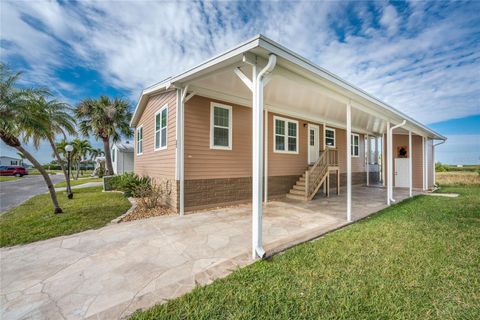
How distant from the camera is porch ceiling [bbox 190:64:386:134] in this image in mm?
4504

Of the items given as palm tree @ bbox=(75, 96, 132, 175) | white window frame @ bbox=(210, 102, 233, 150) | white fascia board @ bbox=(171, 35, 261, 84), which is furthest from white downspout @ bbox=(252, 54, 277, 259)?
palm tree @ bbox=(75, 96, 132, 175)

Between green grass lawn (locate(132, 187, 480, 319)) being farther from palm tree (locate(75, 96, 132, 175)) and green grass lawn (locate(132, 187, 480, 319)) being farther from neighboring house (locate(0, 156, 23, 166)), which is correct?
neighboring house (locate(0, 156, 23, 166))

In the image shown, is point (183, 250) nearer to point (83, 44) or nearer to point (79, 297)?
point (79, 297)

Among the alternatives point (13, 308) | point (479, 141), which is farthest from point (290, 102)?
point (479, 141)

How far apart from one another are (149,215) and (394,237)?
19.2ft

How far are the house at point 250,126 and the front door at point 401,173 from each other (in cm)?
200

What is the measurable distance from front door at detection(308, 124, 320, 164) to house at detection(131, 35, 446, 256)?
0.16 feet

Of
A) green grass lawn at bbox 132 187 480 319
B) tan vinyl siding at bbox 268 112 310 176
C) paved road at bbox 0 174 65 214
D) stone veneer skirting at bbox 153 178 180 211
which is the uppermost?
tan vinyl siding at bbox 268 112 310 176

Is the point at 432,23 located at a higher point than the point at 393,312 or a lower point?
higher

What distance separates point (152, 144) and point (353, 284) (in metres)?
8.17

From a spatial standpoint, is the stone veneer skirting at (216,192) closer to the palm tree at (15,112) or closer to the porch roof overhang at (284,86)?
the porch roof overhang at (284,86)

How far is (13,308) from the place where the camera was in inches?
81.0

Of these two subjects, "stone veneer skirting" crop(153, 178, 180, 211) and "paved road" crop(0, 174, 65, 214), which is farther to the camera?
"paved road" crop(0, 174, 65, 214)

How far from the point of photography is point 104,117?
1532cm
